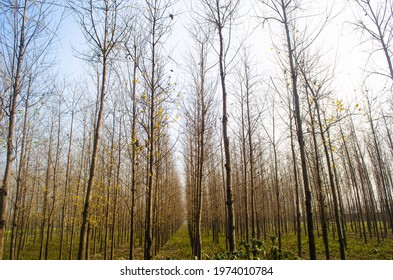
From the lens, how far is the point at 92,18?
4.59m

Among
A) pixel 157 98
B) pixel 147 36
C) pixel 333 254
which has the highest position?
pixel 147 36

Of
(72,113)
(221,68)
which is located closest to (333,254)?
(221,68)

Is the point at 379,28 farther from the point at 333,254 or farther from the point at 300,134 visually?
the point at 333,254

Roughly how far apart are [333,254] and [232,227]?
24.9 ft

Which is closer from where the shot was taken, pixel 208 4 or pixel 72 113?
pixel 208 4

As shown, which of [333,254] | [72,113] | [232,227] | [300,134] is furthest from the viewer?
[72,113]

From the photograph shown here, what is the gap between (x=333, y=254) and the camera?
30.5 ft

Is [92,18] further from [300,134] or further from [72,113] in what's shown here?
[72,113]
